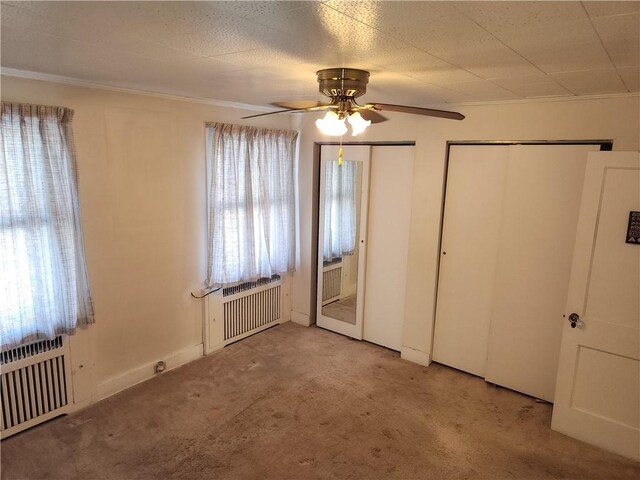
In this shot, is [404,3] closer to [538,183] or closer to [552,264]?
[538,183]

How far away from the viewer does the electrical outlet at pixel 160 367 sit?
358cm

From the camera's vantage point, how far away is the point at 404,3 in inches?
50.6

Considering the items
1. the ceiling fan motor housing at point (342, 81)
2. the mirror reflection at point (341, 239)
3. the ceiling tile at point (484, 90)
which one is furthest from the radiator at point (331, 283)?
the ceiling fan motor housing at point (342, 81)

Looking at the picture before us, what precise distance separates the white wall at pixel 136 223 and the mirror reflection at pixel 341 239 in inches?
43.6

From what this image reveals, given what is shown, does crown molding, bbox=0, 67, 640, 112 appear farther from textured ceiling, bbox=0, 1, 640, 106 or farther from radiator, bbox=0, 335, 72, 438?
radiator, bbox=0, 335, 72, 438

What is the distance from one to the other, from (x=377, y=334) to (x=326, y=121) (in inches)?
103

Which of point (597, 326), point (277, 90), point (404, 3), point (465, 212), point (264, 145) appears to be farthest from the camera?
point (264, 145)

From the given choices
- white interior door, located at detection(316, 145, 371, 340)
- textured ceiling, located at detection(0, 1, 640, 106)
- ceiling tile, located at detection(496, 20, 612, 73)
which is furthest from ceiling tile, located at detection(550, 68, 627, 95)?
white interior door, located at detection(316, 145, 371, 340)

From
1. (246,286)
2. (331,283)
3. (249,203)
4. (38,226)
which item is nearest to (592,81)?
(249,203)

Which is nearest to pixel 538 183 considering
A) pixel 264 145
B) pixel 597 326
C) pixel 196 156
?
pixel 597 326

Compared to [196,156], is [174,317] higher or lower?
lower

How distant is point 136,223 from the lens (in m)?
3.28

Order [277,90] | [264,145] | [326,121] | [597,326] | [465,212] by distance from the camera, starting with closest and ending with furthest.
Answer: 1. [326,121]
2. [597,326]
3. [277,90]
4. [465,212]
5. [264,145]

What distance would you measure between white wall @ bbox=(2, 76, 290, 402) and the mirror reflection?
3.64 feet
